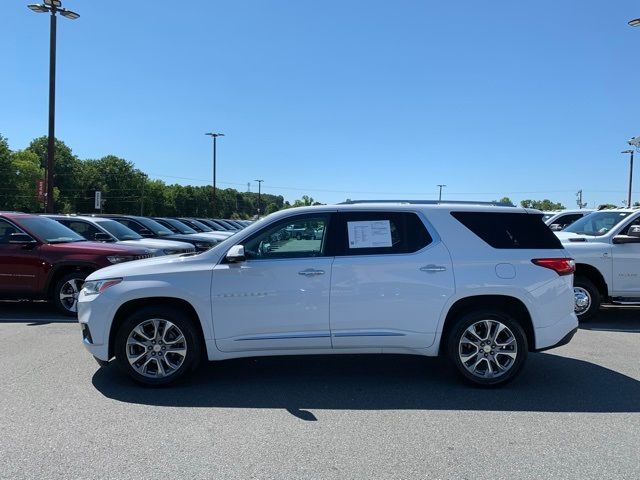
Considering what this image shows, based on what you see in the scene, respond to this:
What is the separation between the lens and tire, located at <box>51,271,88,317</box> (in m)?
8.81

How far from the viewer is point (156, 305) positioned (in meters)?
5.22

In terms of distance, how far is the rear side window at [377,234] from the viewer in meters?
5.23

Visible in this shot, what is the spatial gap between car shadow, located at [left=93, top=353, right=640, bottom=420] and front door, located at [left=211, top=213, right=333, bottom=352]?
0.49 metres

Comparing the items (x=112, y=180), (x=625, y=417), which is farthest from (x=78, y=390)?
(x=112, y=180)

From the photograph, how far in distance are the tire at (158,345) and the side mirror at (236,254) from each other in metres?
0.75

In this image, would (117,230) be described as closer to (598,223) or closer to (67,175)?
(598,223)

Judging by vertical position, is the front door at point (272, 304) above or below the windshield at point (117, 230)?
below

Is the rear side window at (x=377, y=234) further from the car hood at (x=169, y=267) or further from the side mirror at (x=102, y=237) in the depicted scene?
the side mirror at (x=102, y=237)

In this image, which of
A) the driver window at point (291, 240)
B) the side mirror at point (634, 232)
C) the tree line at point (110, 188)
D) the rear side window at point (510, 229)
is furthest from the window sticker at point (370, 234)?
the tree line at point (110, 188)

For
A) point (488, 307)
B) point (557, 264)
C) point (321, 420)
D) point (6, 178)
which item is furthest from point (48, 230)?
point (6, 178)

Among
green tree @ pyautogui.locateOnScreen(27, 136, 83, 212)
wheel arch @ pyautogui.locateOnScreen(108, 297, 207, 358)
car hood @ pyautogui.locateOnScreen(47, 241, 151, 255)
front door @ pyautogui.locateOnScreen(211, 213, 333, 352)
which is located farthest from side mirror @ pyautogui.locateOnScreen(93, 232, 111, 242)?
green tree @ pyautogui.locateOnScreen(27, 136, 83, 212)

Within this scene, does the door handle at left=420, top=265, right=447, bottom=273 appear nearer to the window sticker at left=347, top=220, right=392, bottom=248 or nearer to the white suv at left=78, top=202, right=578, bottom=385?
the white suv at left=78, top=202, right=578, bottom=385

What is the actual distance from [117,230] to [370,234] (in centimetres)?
869

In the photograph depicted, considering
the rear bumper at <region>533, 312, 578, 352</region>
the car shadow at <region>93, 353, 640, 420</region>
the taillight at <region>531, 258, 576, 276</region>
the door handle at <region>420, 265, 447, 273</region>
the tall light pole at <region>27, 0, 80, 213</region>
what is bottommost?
the car shadow at <region>93, 353, 640, 420</region>
